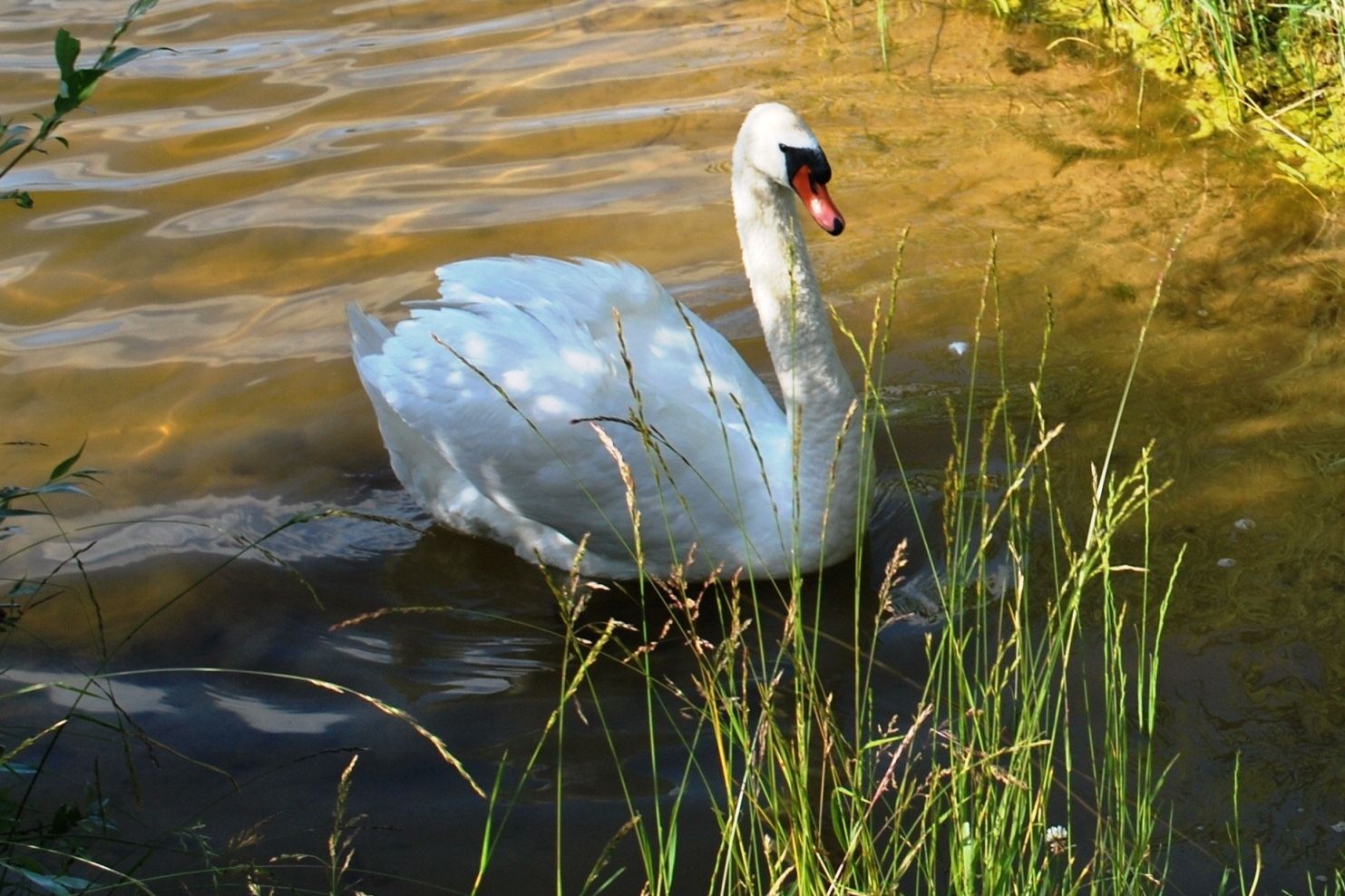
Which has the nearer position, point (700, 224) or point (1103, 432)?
point (1103, 432)

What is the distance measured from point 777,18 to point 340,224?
2.39 m

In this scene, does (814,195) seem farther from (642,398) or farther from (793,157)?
(642,398)

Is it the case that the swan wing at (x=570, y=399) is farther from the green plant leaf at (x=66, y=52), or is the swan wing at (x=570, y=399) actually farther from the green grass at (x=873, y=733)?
the green plant leaf at (x=66, y=52)

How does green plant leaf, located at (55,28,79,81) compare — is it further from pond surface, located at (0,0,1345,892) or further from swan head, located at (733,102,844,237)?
swan head, located at (733,102,844,237)

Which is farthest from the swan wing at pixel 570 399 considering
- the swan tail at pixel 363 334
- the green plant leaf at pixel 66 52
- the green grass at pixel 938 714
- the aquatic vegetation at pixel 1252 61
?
the aquatic vegetation at pixel 1252 61

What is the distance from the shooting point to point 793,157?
3586mm

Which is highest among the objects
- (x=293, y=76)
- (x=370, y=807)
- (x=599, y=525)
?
(x=293, y=76)

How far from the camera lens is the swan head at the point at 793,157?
11.7 ft

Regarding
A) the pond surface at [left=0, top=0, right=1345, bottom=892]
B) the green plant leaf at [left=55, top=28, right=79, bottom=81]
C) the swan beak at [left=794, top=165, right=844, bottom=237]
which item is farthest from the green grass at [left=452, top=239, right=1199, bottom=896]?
the green plant leaf at [left=55, top=28, right=79, bottom=81]

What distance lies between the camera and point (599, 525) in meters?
3.91

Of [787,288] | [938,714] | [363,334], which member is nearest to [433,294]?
[363,334]

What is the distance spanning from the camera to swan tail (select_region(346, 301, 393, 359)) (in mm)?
4391

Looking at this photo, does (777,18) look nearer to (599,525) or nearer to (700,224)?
(700,224)

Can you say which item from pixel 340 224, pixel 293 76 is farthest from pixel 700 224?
pixel 293 76
